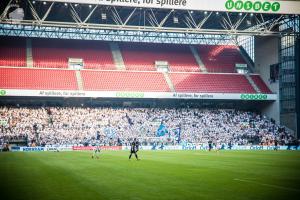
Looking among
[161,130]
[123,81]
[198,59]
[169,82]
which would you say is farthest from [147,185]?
[198,59]

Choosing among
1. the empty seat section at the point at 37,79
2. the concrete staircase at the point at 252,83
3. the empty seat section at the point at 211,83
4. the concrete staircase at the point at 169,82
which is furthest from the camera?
the concrete staircase at the point at 252,83

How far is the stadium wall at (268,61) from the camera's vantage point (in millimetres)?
68188

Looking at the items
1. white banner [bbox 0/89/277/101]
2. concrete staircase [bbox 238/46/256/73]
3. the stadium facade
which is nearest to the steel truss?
the stadium facade

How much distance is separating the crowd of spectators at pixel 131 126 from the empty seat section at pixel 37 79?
10.8 feet

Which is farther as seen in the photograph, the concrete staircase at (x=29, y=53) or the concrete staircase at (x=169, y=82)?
the concrete staircase at (x=169, y=82)

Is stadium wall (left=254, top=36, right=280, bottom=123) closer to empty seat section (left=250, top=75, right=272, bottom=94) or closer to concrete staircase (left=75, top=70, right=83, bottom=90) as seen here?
empty seat section (left=250, top=75, right=272, bottom=94)

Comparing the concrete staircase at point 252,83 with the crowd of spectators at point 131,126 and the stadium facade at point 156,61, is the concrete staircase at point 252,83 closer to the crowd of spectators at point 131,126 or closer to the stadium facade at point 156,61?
the stadium facade at point 156,61

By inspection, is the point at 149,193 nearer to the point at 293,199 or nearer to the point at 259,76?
the point at 293,199

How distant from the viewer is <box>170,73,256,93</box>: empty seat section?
66.8 m

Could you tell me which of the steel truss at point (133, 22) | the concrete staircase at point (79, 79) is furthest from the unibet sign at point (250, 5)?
the concrete staircase at point (79, 79)

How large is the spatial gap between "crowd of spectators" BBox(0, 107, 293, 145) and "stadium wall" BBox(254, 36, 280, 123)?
2.22 m

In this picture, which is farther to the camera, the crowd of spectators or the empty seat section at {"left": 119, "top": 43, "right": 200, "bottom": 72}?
the empty seat section at {"left": 119, "top": 43, "right": 200, "bottom": 72}

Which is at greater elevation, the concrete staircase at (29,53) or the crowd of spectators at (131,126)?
the concrete staircase at (29,53)

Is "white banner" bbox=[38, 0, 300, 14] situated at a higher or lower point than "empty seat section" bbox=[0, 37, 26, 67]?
higher
